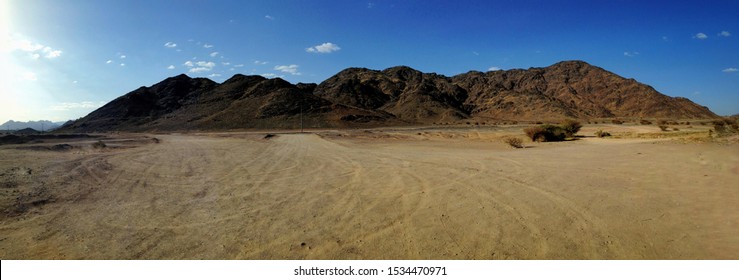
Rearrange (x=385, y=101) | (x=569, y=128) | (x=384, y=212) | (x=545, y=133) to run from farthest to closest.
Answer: (x=385, y=101), (x=569, y=128), (x=545, y=133), (x=384, y=212)

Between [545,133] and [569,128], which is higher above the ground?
[569,128]

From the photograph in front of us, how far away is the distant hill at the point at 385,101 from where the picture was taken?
81500 mm

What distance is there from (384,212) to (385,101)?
369ft

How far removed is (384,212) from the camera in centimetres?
649

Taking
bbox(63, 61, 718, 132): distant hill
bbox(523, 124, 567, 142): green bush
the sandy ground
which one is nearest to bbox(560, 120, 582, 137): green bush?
bbox(523, 124, 567, 142): green bush

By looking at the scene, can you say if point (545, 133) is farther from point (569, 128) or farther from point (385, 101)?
point (385, 101)

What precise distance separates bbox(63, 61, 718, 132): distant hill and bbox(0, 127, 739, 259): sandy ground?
6212 cm

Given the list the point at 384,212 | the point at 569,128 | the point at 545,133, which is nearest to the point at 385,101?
the point at 569,128

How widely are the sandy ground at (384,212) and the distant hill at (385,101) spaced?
62.1 m

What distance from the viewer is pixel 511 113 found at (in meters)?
110

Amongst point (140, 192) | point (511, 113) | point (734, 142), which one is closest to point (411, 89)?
point (511, 113)

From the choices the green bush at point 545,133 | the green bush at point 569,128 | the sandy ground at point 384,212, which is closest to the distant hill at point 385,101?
the green bush at point 569,128

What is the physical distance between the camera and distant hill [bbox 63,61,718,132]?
81.5 metres

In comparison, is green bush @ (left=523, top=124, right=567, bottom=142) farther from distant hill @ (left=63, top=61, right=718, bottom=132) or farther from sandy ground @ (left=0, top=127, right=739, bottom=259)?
distant hill @ (left=63, top=61, right=718, bottom=132)
